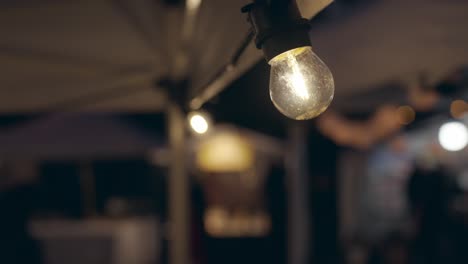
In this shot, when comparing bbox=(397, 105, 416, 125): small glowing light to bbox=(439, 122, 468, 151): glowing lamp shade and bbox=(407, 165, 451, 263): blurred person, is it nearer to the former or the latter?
bbox=(407, 165, 451, 263): blurred person

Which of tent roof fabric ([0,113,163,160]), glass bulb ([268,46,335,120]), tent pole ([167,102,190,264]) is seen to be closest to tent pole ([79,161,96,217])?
tent roof fabric ([0,113,163,160])

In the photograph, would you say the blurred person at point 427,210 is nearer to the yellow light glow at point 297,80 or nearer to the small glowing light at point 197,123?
the small glowing light at point 197,123

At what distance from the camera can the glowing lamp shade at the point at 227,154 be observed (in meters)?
8.27

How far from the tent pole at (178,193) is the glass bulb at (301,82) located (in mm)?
2042

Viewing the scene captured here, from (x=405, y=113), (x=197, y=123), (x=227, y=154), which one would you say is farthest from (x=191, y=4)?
(x=227, y=154)

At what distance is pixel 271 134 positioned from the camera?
860 cm

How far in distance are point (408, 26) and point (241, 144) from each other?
612cm

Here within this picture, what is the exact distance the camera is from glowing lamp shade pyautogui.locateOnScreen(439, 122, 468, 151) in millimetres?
5715

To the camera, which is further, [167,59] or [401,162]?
[401,162]

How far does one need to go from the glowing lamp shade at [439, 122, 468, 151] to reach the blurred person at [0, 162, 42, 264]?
13.3ft

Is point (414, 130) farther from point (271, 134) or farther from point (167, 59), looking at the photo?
point (167, 59)

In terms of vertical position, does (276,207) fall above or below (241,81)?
below

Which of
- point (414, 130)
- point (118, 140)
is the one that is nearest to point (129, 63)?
point (118, 140)

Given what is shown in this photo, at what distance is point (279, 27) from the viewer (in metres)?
0.94
